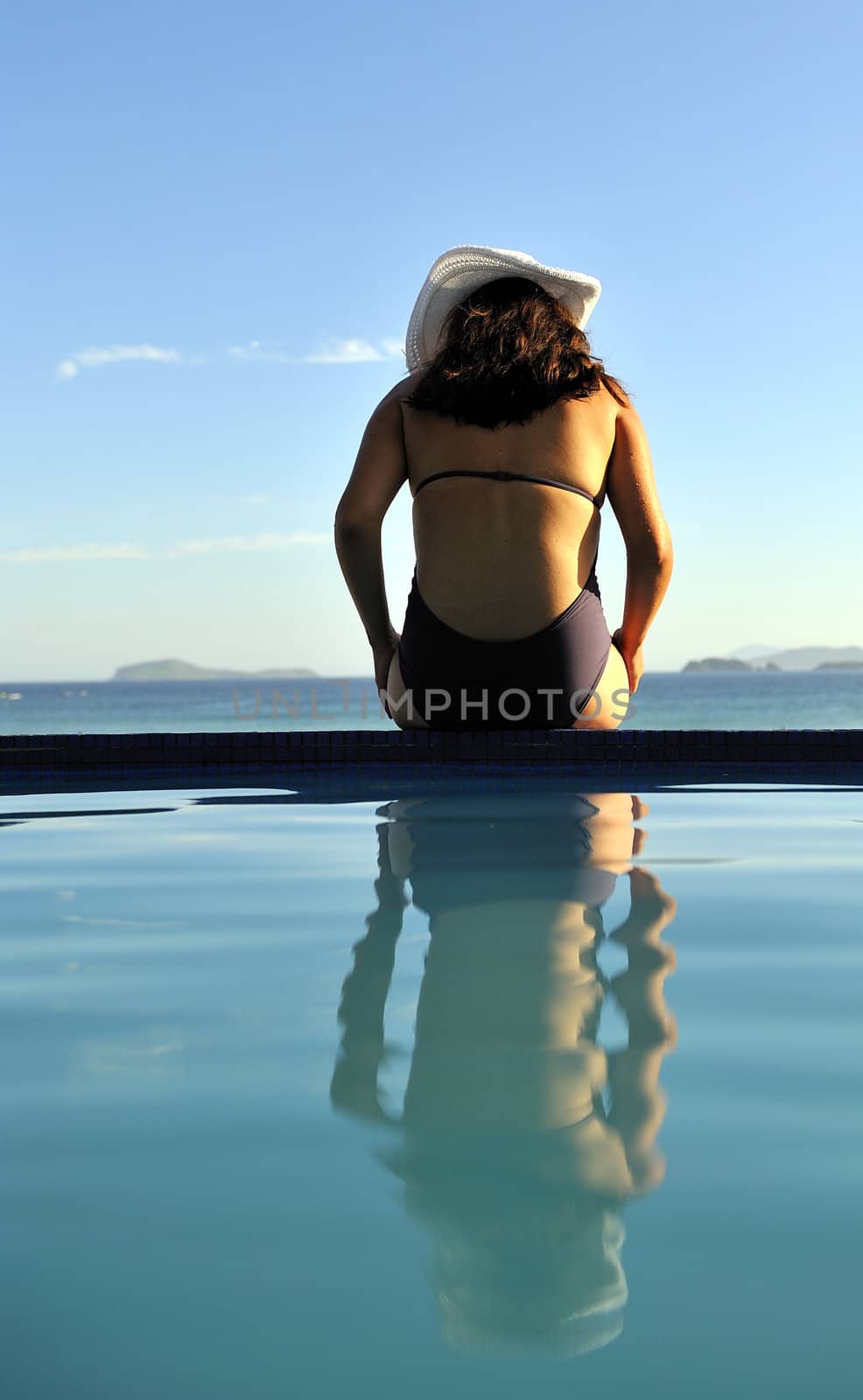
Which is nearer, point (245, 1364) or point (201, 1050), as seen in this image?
point (245, 1364)

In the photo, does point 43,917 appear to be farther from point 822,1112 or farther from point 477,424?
point 477,424

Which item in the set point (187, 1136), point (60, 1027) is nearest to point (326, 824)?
point (60, 1027)

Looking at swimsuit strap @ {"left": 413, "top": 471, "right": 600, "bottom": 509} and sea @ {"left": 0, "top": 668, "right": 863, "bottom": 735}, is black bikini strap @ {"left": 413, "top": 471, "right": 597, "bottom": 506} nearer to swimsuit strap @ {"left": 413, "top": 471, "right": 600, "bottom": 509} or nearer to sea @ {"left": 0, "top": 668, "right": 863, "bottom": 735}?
swimsuit strap @ {"left": 413, "top": 471, "right": 600, "bottom": 509}

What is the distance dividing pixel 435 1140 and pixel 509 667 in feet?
10.6

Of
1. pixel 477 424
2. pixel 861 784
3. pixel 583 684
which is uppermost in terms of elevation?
pixel 477 424

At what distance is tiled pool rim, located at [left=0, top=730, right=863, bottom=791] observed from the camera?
4363 mm

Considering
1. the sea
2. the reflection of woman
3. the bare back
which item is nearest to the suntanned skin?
the bare back

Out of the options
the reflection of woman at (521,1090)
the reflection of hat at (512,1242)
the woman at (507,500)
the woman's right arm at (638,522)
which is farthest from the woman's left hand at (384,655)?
the reflection of hat at (512,1242)

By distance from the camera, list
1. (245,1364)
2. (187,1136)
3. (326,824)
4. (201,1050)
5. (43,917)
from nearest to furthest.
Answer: (245,1364)
(187,1136)
(201,1050)
(43,917)
(326,824)

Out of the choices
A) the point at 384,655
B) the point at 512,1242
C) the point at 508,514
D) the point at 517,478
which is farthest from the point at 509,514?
the point at 512,1242

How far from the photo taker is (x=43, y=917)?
2027 mm

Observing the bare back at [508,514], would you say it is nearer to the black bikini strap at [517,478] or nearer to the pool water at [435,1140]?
the black bikini strap at [517,478]

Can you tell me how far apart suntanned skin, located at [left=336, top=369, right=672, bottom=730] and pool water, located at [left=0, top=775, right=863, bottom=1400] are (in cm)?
199

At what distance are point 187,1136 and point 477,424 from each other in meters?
3.25
